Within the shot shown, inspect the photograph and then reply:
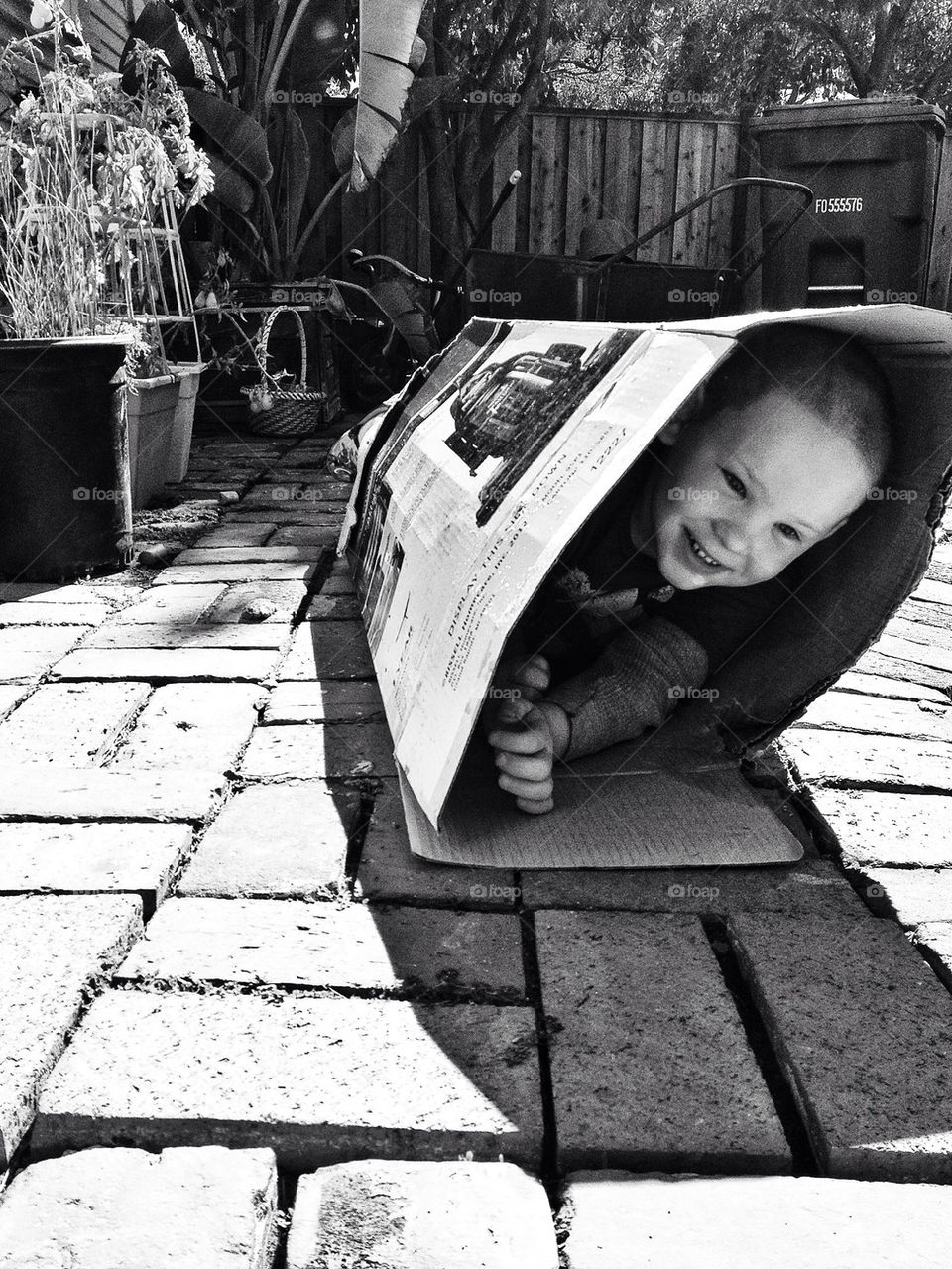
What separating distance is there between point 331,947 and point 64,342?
2.20m

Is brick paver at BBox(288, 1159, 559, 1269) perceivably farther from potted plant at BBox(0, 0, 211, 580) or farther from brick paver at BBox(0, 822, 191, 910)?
potted plant at BBox(0, 0, 211, 580)

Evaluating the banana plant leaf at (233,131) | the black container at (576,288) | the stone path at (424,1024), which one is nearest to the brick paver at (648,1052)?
the stone path at (424,1024)

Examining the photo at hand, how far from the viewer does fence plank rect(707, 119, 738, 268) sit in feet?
26.8

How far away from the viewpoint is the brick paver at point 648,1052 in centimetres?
117

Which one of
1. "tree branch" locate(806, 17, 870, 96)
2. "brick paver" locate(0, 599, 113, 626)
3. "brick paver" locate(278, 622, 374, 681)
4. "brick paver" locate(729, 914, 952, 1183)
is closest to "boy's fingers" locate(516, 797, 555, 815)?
"brick paver" locate(729, 914, 952, 1183)

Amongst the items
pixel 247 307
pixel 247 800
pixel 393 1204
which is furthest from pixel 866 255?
pixel 393 1204

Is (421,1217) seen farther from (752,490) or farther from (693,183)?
(693,183)

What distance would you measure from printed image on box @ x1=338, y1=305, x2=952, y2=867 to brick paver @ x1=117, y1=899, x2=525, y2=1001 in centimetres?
18

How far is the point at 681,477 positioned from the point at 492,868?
2.32ft

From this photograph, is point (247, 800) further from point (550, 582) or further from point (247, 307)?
point (247, 307)

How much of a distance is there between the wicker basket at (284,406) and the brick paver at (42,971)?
4.55m

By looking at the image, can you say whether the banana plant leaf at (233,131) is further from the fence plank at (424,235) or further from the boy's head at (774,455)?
the boy's head at (774,455)

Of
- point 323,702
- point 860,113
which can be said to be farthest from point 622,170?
point 323,702

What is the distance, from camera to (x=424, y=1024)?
1.36 m
